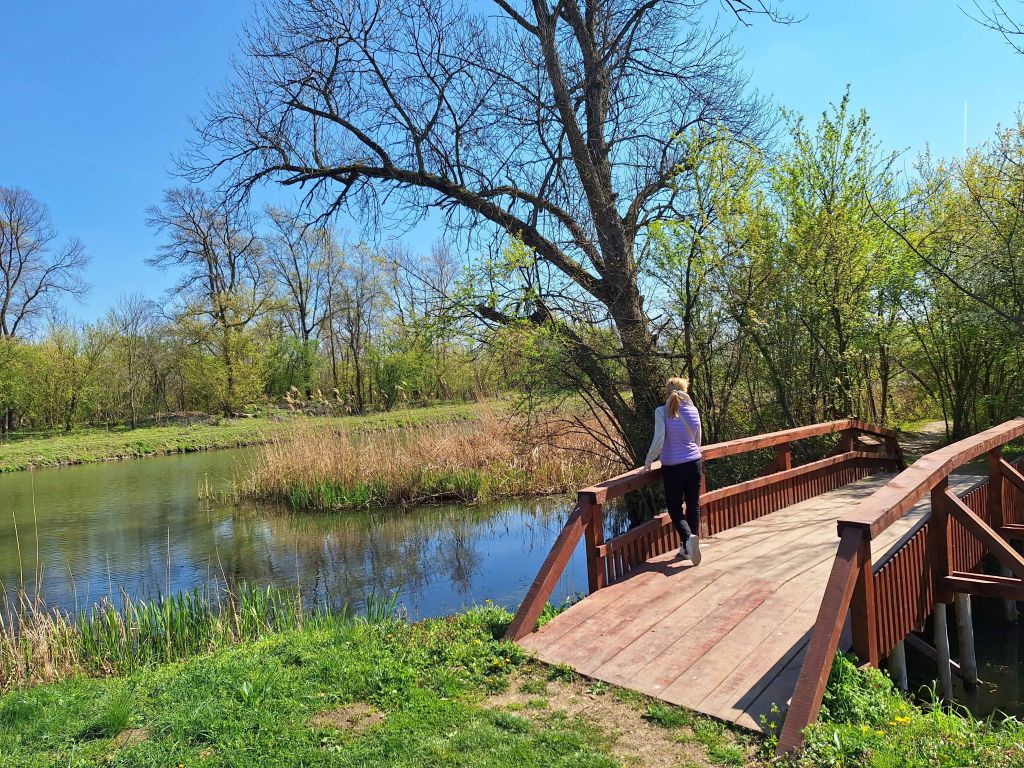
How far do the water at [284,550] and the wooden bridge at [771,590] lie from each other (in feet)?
8.96

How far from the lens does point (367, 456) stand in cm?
1611

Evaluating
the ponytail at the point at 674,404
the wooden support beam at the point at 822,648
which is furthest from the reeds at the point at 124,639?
the wooden support beam at the point at 822,648

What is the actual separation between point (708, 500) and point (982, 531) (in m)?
2.47

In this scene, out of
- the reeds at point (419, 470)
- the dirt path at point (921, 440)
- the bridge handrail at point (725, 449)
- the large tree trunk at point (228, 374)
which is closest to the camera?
the bridge handrail at point (725, 449)

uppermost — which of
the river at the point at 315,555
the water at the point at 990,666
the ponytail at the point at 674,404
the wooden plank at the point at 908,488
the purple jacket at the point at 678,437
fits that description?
the ponytail at the point at 674,404

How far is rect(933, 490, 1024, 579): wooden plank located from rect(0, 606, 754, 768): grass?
2.38m

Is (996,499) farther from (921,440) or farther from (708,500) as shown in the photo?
(921,440)

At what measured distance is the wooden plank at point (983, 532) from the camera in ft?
14.5

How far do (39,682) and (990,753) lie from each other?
261 inches

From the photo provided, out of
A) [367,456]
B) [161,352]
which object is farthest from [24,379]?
[367,456]

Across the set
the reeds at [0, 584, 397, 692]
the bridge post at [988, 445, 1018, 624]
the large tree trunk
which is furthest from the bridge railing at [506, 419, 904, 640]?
the large tree trunk

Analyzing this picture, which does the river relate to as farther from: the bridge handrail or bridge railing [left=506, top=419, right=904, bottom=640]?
the bridge handrail

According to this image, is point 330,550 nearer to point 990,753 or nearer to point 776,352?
point 776,352

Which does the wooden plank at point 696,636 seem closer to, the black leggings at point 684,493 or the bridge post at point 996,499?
the black leggings at point 684,493
